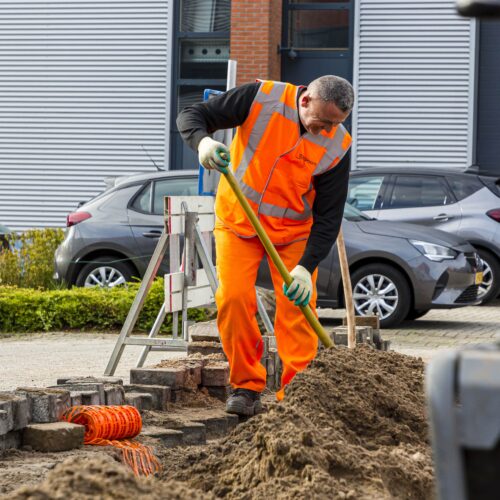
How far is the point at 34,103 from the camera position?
2242 centimetres

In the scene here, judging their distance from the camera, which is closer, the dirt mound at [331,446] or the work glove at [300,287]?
the dirt mound at [331,446]

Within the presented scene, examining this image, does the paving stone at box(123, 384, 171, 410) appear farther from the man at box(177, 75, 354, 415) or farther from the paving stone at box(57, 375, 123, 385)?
the man at box(177, 75, 354, 415)

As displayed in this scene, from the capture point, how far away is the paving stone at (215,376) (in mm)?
7473

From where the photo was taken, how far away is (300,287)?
21.3ft

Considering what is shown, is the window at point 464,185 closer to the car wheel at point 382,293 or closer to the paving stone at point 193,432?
the car wheel at point 382,293

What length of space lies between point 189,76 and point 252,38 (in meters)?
1.70

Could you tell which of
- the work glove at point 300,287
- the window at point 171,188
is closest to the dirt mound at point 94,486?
the work glove at point 300,287

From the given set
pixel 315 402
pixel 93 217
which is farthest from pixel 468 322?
pixel 315 402

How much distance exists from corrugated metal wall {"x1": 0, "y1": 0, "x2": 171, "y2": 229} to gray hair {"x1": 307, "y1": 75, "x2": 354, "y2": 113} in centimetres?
1556

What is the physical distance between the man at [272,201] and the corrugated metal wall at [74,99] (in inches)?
594

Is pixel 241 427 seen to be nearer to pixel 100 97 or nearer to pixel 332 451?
pixel 332 451

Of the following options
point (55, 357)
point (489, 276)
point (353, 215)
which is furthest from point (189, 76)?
point (55, 357)

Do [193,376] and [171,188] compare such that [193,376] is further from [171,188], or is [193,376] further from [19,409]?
[171,188]

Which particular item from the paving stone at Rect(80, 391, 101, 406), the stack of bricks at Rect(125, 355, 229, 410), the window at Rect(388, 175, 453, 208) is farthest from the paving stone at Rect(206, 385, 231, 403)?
the window at Rect(388, 175, 453, 208)
